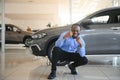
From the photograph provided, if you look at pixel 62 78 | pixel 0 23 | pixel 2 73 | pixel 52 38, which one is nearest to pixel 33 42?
pixel 52 38

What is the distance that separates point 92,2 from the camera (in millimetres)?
11531

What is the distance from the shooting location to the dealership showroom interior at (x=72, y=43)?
543cm

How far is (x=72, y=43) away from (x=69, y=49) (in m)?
0.16

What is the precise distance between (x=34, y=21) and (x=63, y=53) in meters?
7.00

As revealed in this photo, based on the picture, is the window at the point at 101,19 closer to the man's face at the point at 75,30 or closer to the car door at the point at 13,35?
the man's face at the point at 75,30

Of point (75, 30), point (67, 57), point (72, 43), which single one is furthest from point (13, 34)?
point (75, 30)

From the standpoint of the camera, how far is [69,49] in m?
5.46

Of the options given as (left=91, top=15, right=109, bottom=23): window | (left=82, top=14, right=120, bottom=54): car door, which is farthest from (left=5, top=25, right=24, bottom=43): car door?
(left=82, top=14, right=120, bottom=54): car door

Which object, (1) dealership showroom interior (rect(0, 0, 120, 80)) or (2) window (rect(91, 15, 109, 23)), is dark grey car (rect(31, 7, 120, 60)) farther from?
(2) window (rect(91, 15, 109, 23))

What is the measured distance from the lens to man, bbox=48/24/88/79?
5.30m

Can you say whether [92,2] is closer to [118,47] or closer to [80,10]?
[80,10]

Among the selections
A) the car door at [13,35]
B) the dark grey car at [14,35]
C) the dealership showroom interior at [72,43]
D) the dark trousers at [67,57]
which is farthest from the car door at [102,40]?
the car door at [13,35]

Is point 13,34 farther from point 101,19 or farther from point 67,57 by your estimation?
point 67,57

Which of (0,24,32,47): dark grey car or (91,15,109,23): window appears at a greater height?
(91,15,109,23): window
